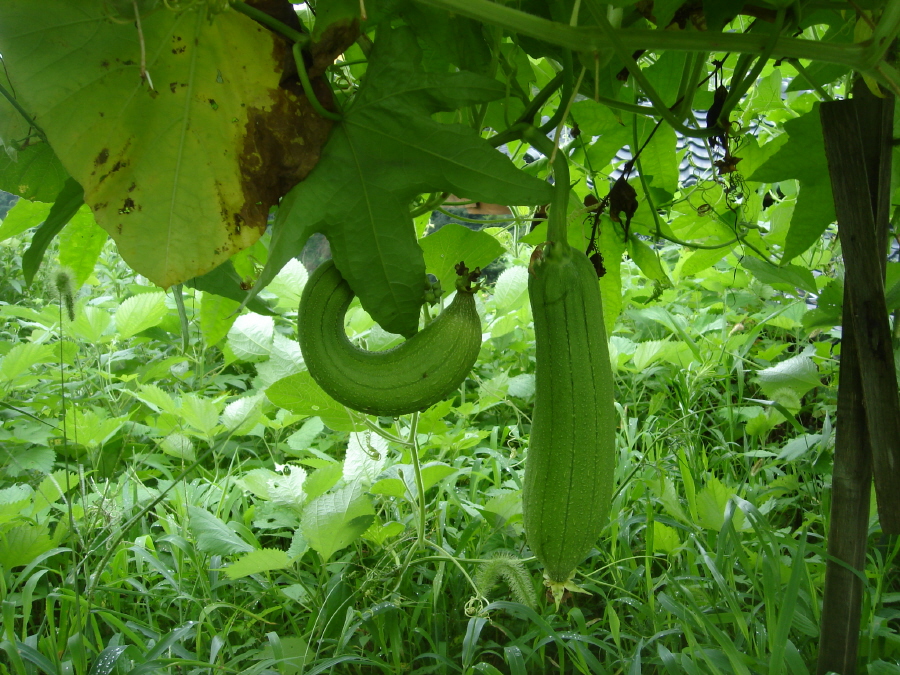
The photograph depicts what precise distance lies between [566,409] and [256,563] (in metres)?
0.72

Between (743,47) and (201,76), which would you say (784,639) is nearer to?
(743,47)

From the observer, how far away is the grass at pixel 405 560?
1.11m

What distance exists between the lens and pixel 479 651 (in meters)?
1.26

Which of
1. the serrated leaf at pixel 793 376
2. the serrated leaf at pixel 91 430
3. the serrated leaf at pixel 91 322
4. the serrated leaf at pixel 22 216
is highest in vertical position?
the serrated leaf at pixel 91 322

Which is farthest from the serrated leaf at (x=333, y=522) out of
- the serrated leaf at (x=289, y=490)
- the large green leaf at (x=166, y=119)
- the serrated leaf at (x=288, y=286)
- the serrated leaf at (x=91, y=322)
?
the serrated leaf at (x=91, y=322)

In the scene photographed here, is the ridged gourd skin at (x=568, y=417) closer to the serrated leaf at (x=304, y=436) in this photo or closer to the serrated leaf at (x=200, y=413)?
the serrated leaf at (x=200, y=413)

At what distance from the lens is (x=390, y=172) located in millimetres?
634

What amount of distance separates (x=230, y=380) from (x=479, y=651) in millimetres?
1366

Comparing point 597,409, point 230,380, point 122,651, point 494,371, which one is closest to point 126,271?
point 230,380

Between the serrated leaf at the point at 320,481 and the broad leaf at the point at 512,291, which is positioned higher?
the broad leaf at the point at 512,291

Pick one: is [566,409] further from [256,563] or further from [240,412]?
[240,412]

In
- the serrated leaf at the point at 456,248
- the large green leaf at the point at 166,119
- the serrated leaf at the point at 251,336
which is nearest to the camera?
the large green leaf at the point at 166,119

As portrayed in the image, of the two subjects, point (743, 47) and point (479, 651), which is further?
point (479, 651)

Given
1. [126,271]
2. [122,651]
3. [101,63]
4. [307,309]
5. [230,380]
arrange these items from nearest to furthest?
1. [101,63]
2. [307,309]
3. [122,651]
4. [230,380]
5. [126,271]
